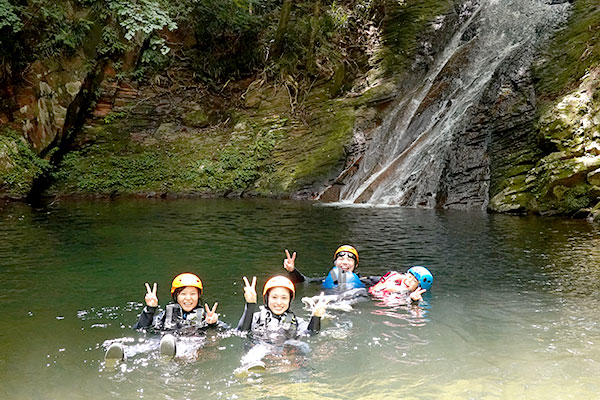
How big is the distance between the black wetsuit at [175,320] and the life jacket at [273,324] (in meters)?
0.45

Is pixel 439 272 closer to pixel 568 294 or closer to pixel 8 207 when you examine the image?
pixel 568 294

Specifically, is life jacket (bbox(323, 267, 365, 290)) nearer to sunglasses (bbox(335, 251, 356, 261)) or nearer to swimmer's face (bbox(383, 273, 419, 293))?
sunglasses (bbox(335, 251, 356, 261))

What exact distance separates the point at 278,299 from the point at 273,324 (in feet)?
0.80

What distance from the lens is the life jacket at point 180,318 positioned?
4.67 meters

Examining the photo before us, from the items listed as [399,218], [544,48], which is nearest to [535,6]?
[544,48]

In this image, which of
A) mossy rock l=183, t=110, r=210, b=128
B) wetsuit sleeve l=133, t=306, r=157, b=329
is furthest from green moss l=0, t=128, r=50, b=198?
wetsuit sleeve l=133, t=306, r=157, b=329

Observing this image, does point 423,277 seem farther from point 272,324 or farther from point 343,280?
point 272,324

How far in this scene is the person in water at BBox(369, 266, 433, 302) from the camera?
5930 mm

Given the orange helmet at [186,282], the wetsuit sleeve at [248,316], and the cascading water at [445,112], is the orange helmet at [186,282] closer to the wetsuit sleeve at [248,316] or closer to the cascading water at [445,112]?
the wetsuit sleeve at [248,316]

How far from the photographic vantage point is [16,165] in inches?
633

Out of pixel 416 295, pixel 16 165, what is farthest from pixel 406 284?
pixel 16 165

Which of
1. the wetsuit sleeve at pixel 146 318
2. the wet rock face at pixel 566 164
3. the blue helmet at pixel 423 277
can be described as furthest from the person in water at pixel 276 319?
the wet rock face at pixel 566 164

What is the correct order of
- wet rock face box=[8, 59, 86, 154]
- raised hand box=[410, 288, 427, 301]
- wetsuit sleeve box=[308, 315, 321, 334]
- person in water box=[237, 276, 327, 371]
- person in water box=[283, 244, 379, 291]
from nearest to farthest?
person in water box=[237, 276, 327, 371] → wetsuit sleeve box=[308, 315, 321, 334] → raised hand box=[410, 288, 427, 301] → person in water box=[283, 244, 379, 291] → wet rock face box=[8, 59, 86, 154]

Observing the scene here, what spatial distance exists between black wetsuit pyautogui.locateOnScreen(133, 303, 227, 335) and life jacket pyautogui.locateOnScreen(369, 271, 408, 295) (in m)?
2.29
